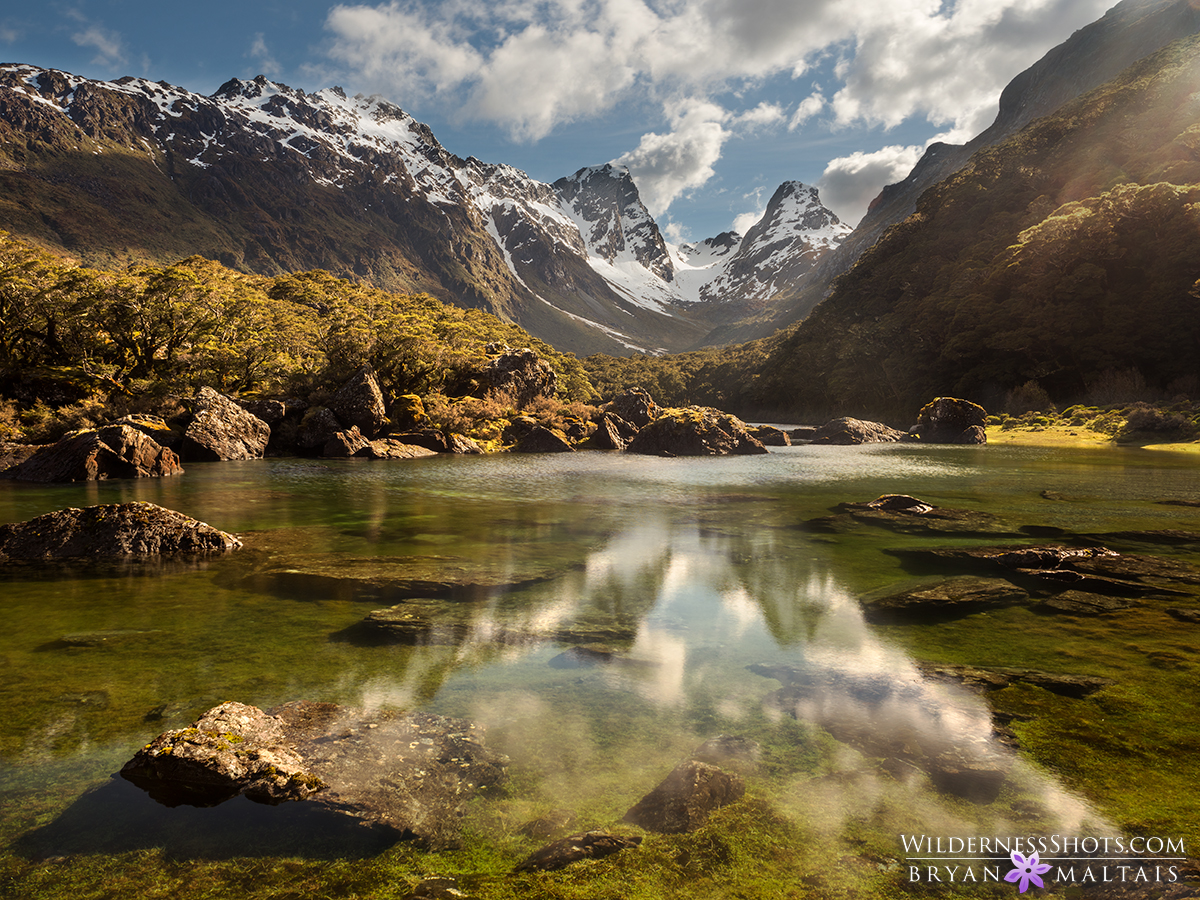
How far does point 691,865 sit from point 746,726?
2229 millimetres

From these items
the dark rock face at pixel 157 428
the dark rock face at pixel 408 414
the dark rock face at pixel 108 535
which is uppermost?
the dark rock face at pixel 408 414

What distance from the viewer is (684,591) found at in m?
11.6

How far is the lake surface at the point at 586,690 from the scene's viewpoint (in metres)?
4.33

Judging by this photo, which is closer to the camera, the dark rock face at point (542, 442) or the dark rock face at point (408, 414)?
the dark rock face at point (408, 414)

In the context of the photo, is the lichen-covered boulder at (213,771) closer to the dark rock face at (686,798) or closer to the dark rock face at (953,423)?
the dark rock face at (686,798)

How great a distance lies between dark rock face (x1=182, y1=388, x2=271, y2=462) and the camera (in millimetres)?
37750

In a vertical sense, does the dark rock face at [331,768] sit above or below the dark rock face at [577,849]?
above

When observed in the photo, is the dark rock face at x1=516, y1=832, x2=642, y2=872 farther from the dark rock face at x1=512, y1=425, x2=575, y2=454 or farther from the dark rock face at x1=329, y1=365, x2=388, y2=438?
the dark rock face at x1=512, y1=425, x2=575, y2=454

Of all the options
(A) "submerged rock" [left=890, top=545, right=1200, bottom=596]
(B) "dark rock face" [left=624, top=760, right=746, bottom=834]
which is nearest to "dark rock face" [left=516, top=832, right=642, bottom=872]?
(B) "dark rock face" [left=624, top=760, right=746, bottom=834]

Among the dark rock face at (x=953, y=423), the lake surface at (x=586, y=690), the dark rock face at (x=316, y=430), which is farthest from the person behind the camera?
the dark rock face at (x=953, y=423)

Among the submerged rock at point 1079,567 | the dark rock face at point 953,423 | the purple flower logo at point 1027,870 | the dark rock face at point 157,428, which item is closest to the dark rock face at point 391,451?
the dark rock face at point 157,428

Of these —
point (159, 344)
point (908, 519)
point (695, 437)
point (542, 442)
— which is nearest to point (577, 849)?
point (908, 519)

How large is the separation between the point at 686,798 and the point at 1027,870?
241 centimetres

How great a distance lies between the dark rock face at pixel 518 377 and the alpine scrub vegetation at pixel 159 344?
530 centimetres
